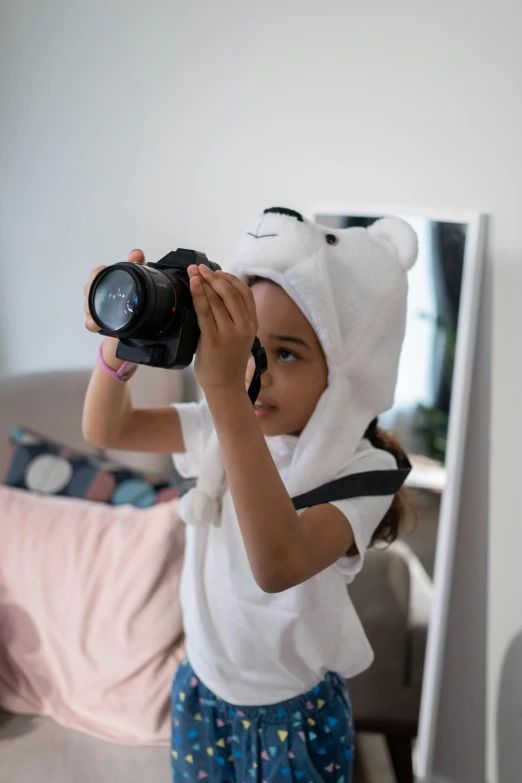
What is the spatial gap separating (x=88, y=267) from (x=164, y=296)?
41.2 inches

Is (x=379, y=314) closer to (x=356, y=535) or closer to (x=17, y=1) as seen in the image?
(x=356, y=535)

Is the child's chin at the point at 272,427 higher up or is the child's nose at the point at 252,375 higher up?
the child's nose at the point at 252,375

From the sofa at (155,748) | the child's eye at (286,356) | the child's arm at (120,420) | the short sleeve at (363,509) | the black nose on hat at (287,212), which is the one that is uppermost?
the black nose on hat at (287,212)

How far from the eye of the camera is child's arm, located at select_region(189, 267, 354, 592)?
571 mm

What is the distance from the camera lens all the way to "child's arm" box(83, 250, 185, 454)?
0.58ft

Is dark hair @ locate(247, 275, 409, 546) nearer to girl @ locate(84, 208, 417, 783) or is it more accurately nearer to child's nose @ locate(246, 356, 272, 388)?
girl @ locate(84, 208, 417, 783)

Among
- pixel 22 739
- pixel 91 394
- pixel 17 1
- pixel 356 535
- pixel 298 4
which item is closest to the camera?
pixel 356 535

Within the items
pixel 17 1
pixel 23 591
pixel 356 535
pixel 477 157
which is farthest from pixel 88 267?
pixel 356 535

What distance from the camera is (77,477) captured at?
1.25 meters

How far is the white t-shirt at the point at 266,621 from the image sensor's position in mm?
793

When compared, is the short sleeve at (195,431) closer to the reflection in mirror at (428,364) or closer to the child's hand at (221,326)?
the child's hand at (221,326)

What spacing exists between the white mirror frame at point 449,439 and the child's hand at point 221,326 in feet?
2.13

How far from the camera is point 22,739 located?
1.04 m

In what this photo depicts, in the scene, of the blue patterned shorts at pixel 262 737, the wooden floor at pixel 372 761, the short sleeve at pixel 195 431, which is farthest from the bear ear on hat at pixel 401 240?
the wooden floor at pixel 372 761
